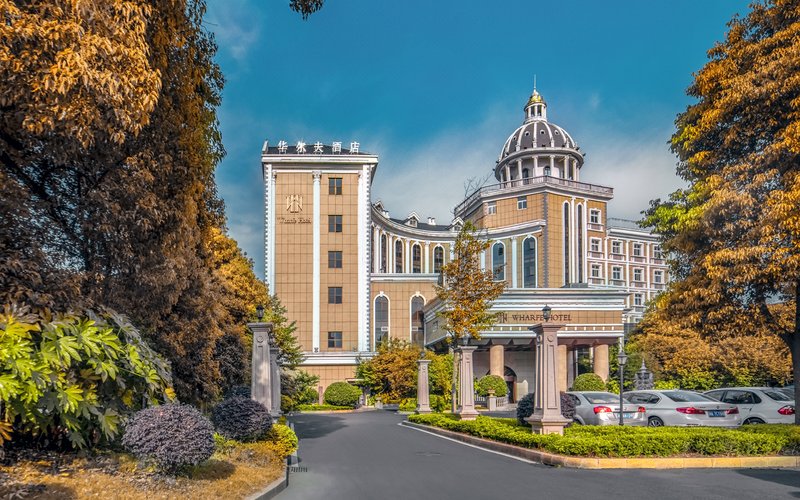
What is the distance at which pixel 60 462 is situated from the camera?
835 centimetres

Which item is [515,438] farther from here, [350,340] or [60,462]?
[350,340]

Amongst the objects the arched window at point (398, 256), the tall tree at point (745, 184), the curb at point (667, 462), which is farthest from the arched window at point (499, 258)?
the curb at point (667, 462)

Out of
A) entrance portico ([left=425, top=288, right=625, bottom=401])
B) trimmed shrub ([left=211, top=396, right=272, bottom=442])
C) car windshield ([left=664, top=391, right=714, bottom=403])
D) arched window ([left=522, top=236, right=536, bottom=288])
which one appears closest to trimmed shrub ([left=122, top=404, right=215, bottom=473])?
trimmed shrub ([left=211, top=396, right=272, bottom=442])

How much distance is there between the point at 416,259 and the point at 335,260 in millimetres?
18507

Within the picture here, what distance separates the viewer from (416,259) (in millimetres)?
72375

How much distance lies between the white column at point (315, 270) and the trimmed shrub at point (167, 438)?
149 ft

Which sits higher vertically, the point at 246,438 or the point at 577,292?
the point at 577,292

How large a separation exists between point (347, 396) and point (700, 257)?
1369 inches

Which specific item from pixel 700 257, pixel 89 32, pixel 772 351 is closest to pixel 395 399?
pixel 772 351

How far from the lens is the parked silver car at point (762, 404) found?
20.2m

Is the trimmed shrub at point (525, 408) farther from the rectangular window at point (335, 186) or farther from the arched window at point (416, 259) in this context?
the arched window at point (416, 259)

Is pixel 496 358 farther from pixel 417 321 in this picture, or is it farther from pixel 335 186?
pixel 335 186

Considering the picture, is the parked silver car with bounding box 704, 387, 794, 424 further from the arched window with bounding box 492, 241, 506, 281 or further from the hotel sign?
the arched window with bounding box 492, 241, 506, 281

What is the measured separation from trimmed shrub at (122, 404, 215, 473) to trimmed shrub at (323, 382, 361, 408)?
4030 cm
